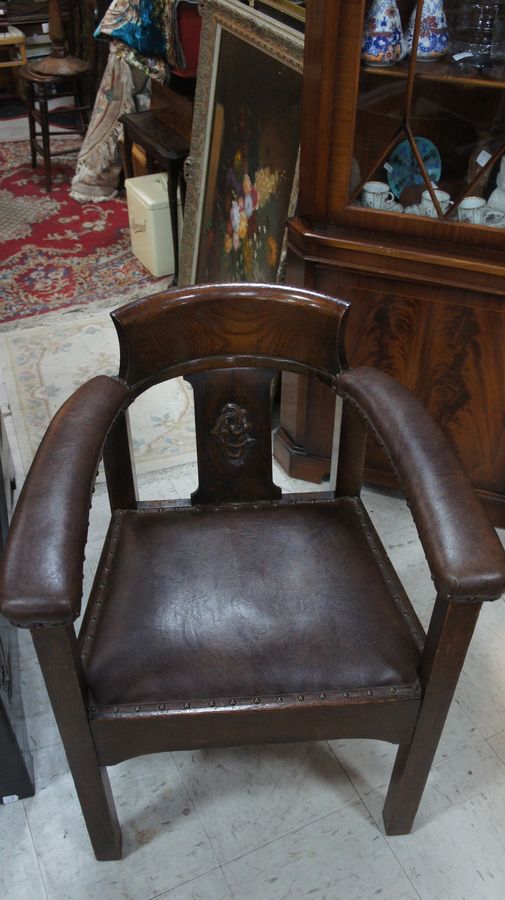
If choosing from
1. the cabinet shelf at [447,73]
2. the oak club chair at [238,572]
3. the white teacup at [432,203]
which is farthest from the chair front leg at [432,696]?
the cabinet shelf at [447,73]

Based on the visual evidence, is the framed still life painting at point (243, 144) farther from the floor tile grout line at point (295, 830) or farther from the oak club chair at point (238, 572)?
the floor tile grout line at point (295, 830)

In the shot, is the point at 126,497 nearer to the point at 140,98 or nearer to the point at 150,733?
the point at 150,733

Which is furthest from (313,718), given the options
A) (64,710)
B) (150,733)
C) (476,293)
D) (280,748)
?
(476,293)

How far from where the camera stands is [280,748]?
5.15ft

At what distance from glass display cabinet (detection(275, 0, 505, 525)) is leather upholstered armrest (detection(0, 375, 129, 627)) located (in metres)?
0.78

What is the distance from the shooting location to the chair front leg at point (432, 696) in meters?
1.04

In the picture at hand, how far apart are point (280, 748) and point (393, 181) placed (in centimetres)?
125

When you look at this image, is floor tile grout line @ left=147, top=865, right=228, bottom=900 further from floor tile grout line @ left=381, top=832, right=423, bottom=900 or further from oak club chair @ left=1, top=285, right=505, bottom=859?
floor tile grout line @ left=381, top=832, right=423, bottom=900

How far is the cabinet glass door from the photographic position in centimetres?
157

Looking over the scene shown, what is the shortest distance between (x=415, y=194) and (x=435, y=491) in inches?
36.0

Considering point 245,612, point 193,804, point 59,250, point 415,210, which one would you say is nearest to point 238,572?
point 245,612

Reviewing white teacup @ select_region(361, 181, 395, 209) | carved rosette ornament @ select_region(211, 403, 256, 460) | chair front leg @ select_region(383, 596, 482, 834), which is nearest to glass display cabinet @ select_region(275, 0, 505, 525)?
white teacup @ select_region(361, 181, 395, 209)

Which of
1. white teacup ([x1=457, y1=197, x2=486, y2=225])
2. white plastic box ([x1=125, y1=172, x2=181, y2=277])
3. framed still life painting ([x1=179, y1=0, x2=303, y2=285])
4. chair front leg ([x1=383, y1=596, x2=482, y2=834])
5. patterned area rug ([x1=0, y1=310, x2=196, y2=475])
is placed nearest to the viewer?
chair front leg ([x1=383, y1=596, x2=482, y2=834])

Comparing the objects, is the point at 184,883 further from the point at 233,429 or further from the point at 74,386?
the point at 74,386
